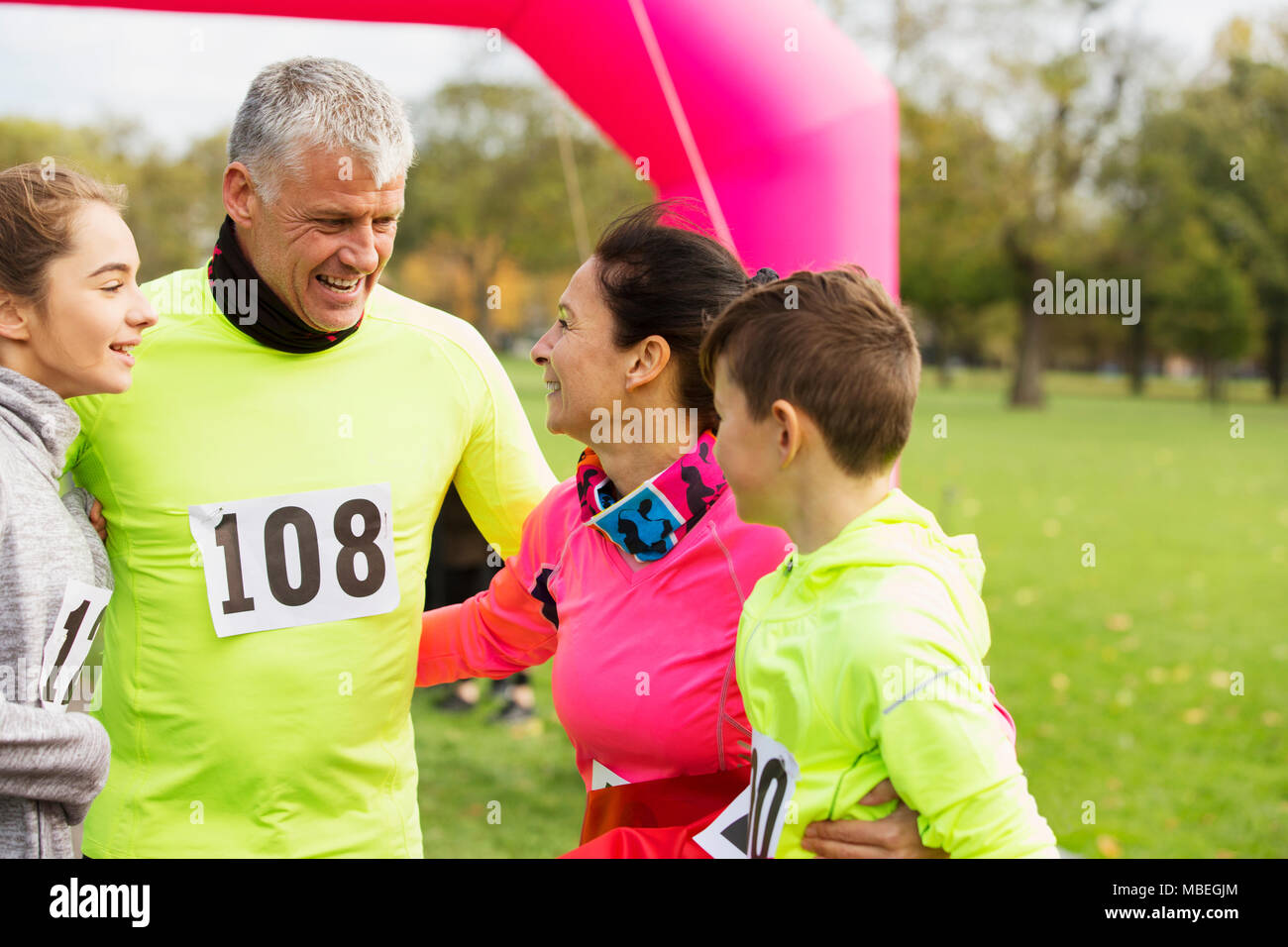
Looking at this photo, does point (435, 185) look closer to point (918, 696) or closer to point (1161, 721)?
point (1161, 721)

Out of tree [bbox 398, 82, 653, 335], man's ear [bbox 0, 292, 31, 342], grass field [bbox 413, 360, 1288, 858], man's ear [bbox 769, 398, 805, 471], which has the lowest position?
grass field [bbox 413, 360, 1288, 858]

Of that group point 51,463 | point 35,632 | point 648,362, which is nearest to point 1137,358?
point 648,362

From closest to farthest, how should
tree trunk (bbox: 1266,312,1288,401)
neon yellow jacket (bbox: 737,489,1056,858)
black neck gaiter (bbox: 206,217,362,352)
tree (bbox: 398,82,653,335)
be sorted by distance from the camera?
neon yellow jacket (bbox: 737,489,1056,858)
black neck gaiter (bbox: 206,217,362,352)
tree (bbox: 398,82,653,335)
tree trunk (bbox: 1266,312,1288,401)

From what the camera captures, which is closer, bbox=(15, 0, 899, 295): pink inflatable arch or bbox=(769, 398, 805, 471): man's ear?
bbox=(769, 398, 805, 471): man's ear

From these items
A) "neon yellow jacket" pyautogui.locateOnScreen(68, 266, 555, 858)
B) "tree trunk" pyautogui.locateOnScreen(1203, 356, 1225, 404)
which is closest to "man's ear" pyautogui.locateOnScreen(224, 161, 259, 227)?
"neon yellow jacket" pyautogui.locateOnScreen(68, 266, 555, 858)

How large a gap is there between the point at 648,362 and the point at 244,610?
83 centimetres

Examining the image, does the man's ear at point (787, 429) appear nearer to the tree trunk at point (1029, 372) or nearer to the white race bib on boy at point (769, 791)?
the white race bib on boy at point (769, 791)

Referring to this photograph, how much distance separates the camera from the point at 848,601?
1525 mm

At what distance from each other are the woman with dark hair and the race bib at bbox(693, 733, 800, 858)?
85mm

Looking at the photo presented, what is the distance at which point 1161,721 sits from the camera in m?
6.21

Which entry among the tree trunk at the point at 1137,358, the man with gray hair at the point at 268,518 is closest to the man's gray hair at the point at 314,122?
the man with gray hair at the point at 268,518

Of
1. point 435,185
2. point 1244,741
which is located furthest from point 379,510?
point 435,185

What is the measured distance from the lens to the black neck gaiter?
206cm

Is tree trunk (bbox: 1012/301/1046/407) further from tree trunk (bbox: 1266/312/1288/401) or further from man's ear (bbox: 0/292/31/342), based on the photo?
man's ear (bbox: 0/292/31/342)
